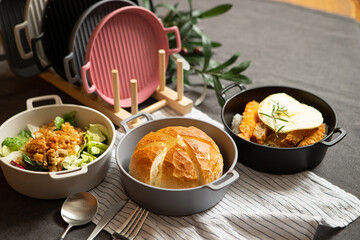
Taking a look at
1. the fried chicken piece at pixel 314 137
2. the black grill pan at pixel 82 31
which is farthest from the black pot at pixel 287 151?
the black grill pan at pixel 82 31

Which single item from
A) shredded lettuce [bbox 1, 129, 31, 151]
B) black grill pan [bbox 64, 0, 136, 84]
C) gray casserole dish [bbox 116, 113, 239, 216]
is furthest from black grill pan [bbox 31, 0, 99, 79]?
gray casserole dish [bbox 116, 113, 239, 216]

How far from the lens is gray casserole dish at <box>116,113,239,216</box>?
1016mm

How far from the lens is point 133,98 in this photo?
1379mm

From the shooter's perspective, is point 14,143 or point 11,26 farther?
point 11,26

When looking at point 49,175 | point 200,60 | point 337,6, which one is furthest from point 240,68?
point 337,6

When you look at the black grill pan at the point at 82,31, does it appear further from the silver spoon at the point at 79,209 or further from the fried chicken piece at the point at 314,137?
the fried chicken piece at the point at 314,137

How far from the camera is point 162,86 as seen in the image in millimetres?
1547

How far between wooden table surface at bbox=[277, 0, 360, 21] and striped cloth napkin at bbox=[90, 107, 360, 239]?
4.46 ft

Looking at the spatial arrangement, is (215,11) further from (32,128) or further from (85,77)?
(32,128)

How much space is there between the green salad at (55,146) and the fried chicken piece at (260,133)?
17.3 inches

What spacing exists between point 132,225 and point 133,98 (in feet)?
1.53

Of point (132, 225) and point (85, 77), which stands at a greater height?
point (85, 77)

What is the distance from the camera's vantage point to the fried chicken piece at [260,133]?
1.21 metres

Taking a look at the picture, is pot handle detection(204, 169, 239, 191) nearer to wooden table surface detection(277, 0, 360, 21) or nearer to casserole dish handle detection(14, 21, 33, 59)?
casserole dish handle detection(14, 21, 33, 59)
